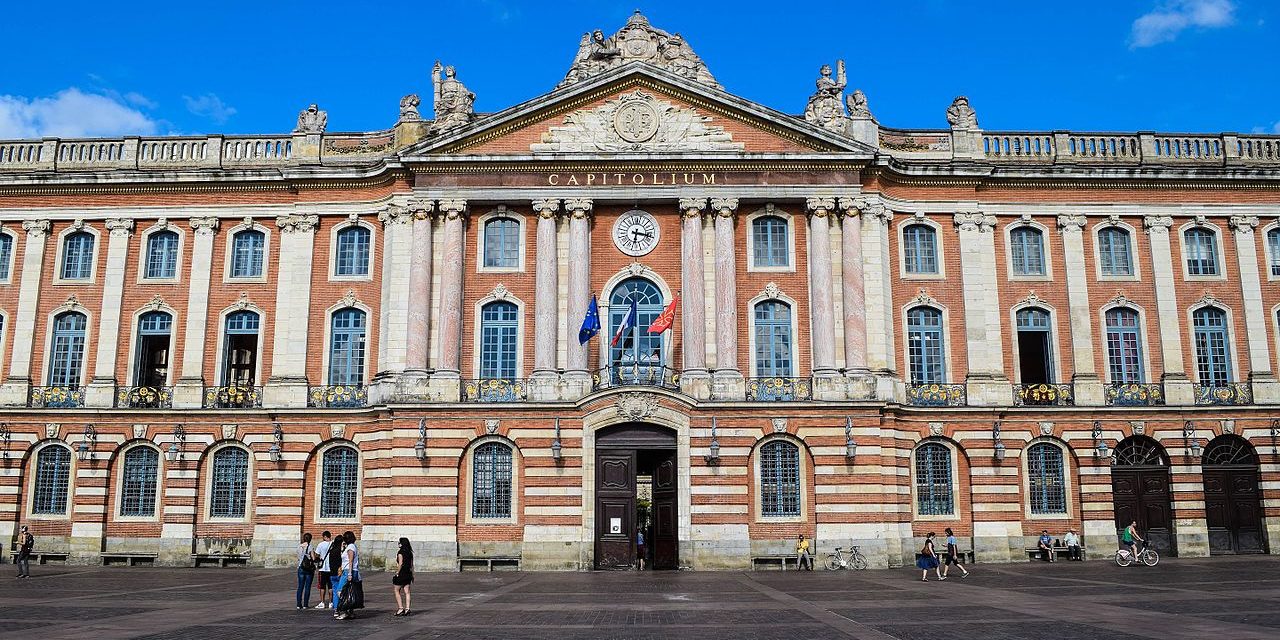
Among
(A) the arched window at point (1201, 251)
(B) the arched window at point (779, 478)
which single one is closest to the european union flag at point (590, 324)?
(B) the arched window at point (779, 478)

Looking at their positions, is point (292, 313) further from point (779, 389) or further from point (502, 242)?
point (779, 389)

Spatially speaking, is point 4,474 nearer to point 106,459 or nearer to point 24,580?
point 106,459

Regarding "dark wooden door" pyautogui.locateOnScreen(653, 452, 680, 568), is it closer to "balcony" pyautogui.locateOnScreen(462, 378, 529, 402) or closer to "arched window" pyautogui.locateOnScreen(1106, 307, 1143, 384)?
"balcony" pyautogui.locateOnScreen(462, 378, 529, 402)

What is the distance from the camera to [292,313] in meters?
37.8

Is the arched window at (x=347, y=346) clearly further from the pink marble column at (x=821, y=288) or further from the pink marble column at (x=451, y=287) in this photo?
the pink marble column at (x=821, y=288)

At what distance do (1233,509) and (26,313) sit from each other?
151 feet

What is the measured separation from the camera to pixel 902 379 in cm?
3706

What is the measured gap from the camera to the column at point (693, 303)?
3503cm

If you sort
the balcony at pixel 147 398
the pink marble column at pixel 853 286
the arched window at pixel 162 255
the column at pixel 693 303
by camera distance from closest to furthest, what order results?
1. the column at pixel 693 303
2. the pink marble column at pixel 853 286
3. the balcony at pixel 147 398
4. the arched window at pixel 162 255

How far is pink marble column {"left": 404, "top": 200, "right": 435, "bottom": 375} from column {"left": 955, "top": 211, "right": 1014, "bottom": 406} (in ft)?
65.4

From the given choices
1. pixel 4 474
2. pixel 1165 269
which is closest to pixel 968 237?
pixel 1165 269

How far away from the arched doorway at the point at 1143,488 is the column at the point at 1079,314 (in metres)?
2.24

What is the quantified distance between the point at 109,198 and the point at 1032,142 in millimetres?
36404

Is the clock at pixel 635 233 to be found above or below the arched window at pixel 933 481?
above
